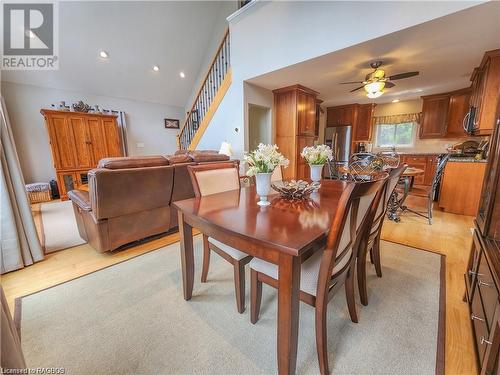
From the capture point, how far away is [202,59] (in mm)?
6195

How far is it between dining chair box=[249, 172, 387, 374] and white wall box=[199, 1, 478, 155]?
2385 millimetres

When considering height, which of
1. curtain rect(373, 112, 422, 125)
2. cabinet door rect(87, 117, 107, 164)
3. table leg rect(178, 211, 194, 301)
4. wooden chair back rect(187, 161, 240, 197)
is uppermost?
curtain rect(373, 112, 422, 125)

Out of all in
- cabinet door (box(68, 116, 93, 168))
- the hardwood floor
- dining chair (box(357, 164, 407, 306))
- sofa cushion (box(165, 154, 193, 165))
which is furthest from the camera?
cabinet door (box(68, 116, 93, 168))

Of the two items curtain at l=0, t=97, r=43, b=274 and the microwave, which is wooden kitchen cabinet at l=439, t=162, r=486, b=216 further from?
curtain at l=0, t=97, r=43, b=274

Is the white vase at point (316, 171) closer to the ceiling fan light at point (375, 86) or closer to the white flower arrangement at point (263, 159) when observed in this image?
the white flower arrangement at point (263, 159)

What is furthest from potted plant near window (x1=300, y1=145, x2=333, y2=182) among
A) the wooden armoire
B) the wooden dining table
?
the wooden armoire

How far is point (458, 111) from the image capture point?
15.4 feet

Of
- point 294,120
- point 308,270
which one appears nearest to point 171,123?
point 294,120

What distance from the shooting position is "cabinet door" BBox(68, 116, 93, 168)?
4.75 metres

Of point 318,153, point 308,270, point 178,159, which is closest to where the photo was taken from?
point 308,270

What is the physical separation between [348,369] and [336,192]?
114 centimetres

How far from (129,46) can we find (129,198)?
178 inches

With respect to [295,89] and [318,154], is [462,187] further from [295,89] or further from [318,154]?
[295,89]

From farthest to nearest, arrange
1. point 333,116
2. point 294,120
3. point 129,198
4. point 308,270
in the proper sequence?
point 333,116
point 294,120
point 129,198
point 308,270
